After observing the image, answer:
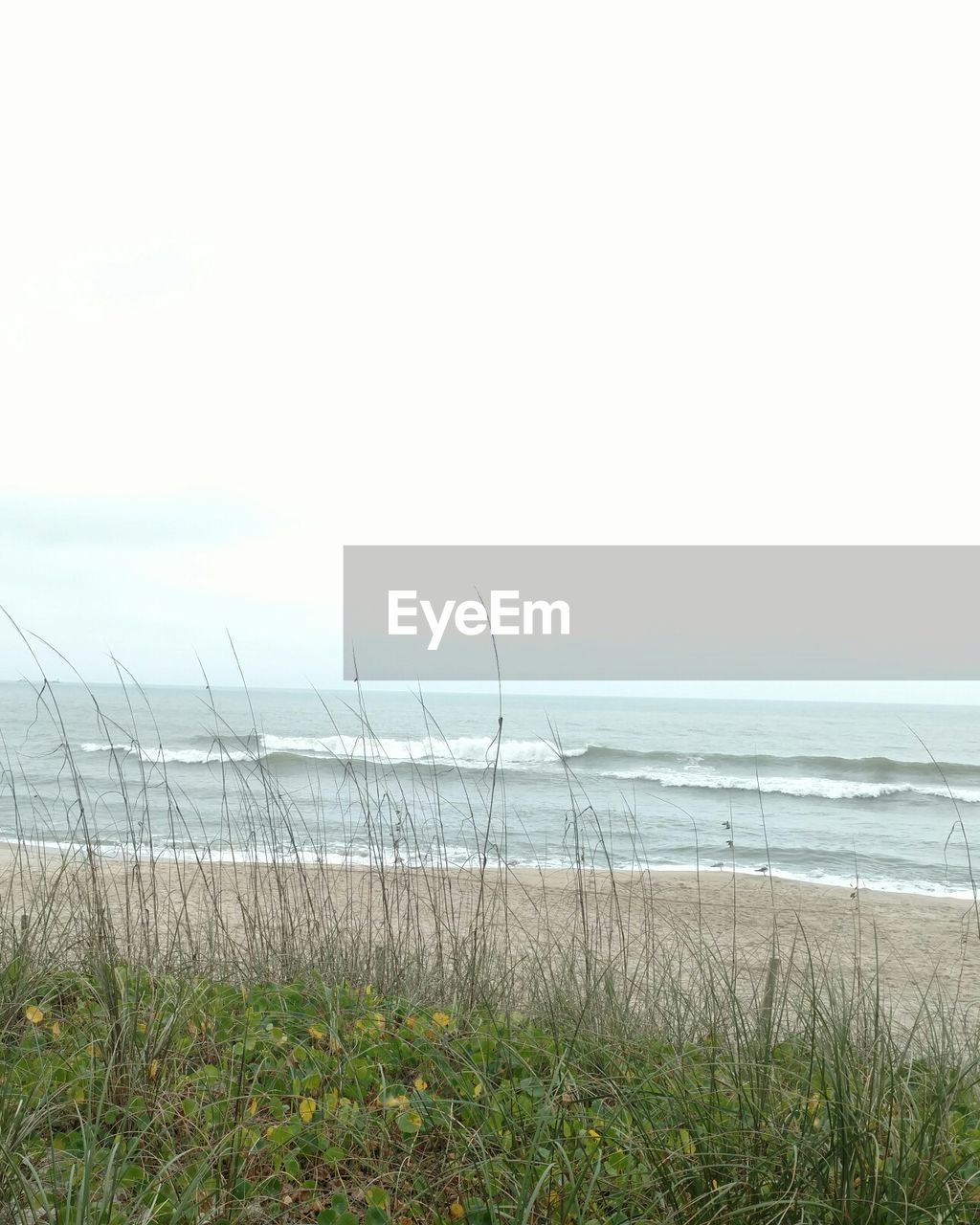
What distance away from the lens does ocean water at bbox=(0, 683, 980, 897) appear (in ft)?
15.0

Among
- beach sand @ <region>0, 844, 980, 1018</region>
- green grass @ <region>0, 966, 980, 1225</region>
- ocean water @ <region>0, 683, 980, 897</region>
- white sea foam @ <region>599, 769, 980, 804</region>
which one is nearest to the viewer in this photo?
green grass @ <region>0, 966, 980, 1225</region>

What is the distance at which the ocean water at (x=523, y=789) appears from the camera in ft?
15.0

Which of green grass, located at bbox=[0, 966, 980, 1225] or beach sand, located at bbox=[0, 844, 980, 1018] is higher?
green grass, located at bbox=[0, 966, 980, 1225]

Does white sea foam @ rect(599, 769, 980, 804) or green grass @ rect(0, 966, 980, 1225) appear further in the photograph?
Answer: white sea foam @ rect(599, 769, 980, 804)

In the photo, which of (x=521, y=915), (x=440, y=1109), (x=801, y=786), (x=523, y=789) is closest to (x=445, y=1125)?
(x=440, y=1109)

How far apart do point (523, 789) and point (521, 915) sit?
1005 cm

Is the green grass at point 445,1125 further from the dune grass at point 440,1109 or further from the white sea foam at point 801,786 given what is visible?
the white sea foam at point 801,786

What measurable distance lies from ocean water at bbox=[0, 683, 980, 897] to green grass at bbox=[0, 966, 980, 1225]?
0.96 m

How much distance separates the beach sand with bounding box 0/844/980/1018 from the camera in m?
3.61

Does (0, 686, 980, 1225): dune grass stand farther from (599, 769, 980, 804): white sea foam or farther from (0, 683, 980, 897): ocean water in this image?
(599, 769, 980, 804): white sea foam

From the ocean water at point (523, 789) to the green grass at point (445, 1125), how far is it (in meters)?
0.96

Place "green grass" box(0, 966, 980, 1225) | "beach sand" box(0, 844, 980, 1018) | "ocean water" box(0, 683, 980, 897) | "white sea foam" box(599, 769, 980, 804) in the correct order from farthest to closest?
"white sea foam" box(599, 769, 980, 804) < "ocean water" box(0, 683, 980, 897) < "beach sand" box(0, 844, 980, 1018) < "green grass" box(0, 966, 980, 1225)

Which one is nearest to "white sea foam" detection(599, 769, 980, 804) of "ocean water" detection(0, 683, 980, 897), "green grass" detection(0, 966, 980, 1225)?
"ocean water" detection(0, 683, 980, 897)

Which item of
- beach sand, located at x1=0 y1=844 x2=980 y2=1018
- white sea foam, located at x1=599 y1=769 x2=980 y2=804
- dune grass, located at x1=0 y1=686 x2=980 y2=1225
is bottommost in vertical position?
white sea foam, located at x1=599 y1=769 x2=980 y2=804
